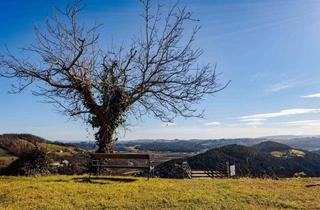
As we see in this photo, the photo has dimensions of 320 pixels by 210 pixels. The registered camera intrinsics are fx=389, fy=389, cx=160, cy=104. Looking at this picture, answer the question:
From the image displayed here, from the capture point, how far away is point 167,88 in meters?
22.5

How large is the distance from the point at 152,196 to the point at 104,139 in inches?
434

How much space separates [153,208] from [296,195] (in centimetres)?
522

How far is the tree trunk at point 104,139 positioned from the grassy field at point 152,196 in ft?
26.8

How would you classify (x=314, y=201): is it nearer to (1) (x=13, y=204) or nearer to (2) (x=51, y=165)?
(1) (x=13, y=204)

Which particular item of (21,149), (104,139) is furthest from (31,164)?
(21,149)

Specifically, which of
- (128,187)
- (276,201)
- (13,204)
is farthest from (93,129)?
(276,201)

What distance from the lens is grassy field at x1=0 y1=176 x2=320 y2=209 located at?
1138 centimetres

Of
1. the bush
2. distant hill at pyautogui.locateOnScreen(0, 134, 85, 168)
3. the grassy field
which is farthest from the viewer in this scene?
distant hill at pyautogui.locateOnScreen(0, 134, 85, 168)

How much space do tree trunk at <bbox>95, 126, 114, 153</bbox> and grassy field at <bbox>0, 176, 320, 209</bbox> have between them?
8.15 metres

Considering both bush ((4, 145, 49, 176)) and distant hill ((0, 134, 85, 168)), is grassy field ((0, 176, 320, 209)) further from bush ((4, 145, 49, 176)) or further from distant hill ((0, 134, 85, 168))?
distant hill ((0, 134, 85, 168))

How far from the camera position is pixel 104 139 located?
2291 cm

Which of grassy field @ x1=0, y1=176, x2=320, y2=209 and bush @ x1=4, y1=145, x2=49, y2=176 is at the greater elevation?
bush @ x1=4, y1=145, x2=49, y2=176

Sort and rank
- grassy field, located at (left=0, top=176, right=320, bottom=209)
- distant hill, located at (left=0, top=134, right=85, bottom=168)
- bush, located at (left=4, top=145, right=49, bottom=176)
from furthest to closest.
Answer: distant hill, located at (left=0, top=134, right=85, bottom=168) → bush, located at (left=4, top=145, right=49, bottom=176) → grassy field, located at (left=0, top=176, right=320, bottom=209)

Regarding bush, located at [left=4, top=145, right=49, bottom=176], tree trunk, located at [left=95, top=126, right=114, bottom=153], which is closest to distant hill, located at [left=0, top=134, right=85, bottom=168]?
bush, located at [left=4, top=145, right=49, bottom=176]
